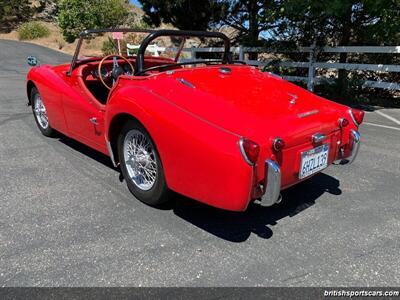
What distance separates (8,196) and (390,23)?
749 centimetres

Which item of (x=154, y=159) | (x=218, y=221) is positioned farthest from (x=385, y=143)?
(x=154, y=159)

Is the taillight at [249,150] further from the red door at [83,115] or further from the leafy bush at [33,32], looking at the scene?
the leafy bush at [33,32]

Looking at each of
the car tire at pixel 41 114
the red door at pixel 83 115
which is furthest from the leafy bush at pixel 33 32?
the red door at pixel 83 115

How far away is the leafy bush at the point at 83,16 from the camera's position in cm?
3080

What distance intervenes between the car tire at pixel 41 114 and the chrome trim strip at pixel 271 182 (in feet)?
11.7

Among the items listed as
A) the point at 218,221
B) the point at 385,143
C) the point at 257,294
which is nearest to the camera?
the point at 257,294

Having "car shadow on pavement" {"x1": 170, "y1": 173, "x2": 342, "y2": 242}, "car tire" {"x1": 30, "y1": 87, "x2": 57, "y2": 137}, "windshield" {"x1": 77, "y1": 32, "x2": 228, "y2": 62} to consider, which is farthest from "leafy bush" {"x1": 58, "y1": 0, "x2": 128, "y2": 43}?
"car shadow on pavement" {"x1": 170, "y1": 173, "x2": 342, "y2": 242}

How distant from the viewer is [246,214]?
118 inches

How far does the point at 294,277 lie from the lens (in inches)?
87.3

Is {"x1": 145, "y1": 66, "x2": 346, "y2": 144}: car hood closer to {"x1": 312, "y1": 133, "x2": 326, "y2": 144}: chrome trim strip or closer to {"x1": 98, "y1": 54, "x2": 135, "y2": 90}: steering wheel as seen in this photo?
{"x1": 312, "y1": 133, "x2": 326, "y2": 144}: chrome trim strip

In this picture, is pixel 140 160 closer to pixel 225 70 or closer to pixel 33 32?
pixel 225 70

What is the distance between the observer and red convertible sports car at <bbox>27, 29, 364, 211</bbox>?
7.72ft

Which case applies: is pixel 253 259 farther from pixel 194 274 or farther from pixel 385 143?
pixel 385 143

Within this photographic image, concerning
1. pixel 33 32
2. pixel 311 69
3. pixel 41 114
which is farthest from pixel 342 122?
pixel 33 32
